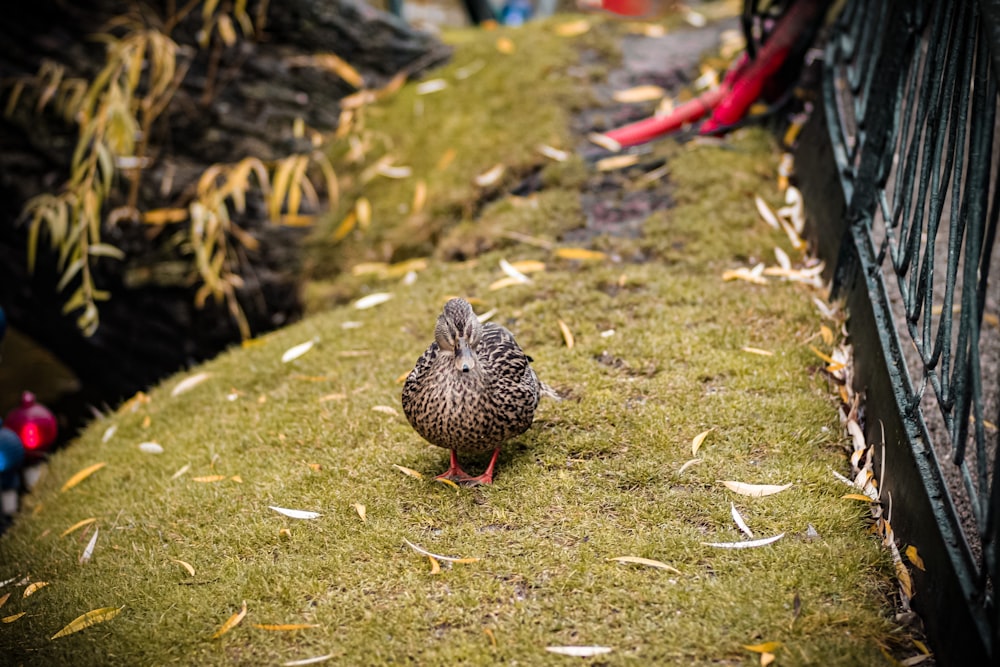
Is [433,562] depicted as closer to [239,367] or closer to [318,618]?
[318,618]

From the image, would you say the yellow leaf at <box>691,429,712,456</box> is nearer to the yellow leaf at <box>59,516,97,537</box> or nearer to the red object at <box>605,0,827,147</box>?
the yellow leaf at <box>59,516,97,537</box>

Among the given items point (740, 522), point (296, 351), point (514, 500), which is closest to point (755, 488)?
point (740, 522)

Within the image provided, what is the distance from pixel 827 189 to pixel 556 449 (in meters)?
2.02

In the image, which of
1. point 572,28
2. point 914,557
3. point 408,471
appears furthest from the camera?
point 572,28

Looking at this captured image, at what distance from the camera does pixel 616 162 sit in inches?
213

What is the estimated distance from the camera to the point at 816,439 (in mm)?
3340

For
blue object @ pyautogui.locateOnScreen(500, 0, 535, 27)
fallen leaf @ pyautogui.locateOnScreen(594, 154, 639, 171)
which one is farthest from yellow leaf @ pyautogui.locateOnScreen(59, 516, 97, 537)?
blue object @ pyautogui.locateOnScreen(500, 0, 535, 27)

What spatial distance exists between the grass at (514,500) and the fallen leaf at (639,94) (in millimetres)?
1171

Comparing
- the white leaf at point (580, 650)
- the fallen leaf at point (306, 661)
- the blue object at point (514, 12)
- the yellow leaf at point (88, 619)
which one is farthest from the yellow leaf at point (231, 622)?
the blue object at point (514, 12)

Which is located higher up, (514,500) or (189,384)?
(514,500)

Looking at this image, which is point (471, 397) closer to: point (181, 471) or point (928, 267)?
point (181, 471)

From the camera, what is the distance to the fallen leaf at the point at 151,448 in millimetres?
4008

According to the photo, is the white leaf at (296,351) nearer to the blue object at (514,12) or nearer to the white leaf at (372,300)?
the white leaf at (372,300)

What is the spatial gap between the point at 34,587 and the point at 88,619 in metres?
0.43
